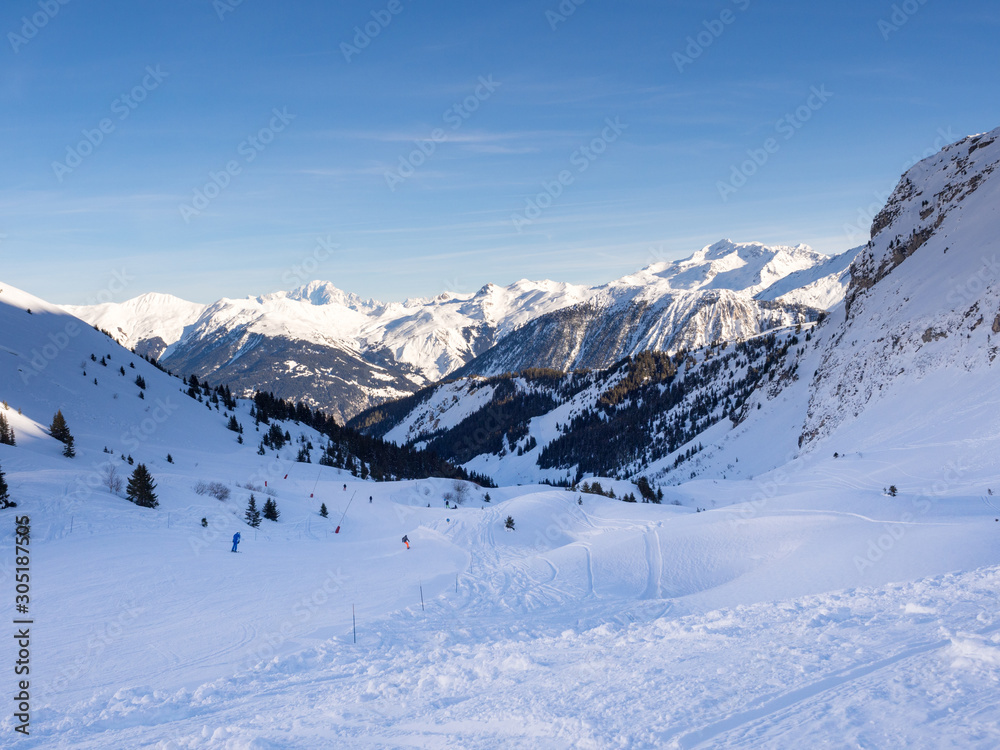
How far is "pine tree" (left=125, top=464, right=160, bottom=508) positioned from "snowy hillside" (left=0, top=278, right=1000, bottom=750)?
2.24ft

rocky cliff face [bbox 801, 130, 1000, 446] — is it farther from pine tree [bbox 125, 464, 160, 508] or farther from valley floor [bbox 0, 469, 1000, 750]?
pine tree [bbox 125, 464, 160, 508]

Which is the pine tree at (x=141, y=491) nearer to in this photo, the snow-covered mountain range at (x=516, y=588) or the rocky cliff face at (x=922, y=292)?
the snow-covered mountain range at (x=516, y=588)

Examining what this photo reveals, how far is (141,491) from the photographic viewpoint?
1029 inches

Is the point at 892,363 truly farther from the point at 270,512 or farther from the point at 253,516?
the point at 253,516

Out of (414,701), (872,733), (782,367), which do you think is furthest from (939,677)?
(782,367)

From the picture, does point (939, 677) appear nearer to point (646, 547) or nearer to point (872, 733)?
Answer: point (872, 733)

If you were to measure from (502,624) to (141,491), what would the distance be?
21189mm

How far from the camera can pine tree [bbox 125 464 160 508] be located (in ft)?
85.0

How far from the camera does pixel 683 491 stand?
173 ft

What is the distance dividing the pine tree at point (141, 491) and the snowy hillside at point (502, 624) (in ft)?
2.24

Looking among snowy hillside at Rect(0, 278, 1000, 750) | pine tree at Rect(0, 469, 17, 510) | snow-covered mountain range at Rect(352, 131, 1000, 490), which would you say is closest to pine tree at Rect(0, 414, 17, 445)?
snowy hillside at Rect(0, 278, 1000, 750)

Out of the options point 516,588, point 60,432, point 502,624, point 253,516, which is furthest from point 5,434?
point 502,624

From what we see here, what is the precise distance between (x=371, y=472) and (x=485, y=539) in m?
39.6

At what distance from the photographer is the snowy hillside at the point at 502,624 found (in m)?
7.70
